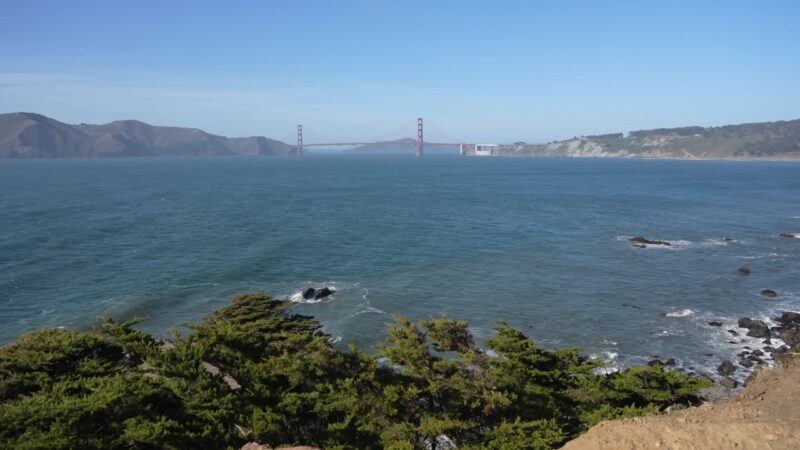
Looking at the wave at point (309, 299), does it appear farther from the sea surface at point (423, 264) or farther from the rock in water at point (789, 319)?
the rock in water at point (789, 319)

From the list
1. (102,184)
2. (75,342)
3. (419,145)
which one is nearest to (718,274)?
(75,342)

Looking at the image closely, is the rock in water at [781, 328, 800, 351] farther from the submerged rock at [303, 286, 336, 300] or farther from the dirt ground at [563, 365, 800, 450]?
the submerged rock at [303, 286, 336, 300]

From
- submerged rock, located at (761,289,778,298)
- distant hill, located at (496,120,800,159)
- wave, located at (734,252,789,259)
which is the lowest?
submerged rock, located at (761,289,778,298)

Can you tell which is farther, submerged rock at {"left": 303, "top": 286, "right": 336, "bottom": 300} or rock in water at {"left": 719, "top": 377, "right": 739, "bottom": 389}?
submerged rock at {"left": 303, "top": 286, "right": 336, "bottom": 300}

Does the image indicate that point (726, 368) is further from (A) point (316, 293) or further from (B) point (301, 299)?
(B) point (301, 299)

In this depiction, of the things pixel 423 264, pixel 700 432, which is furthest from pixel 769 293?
pixel 700 432

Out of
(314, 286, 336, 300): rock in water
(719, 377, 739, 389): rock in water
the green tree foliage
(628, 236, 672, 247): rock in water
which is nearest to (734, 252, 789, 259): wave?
(628, 236, 672, 247): rock in water
